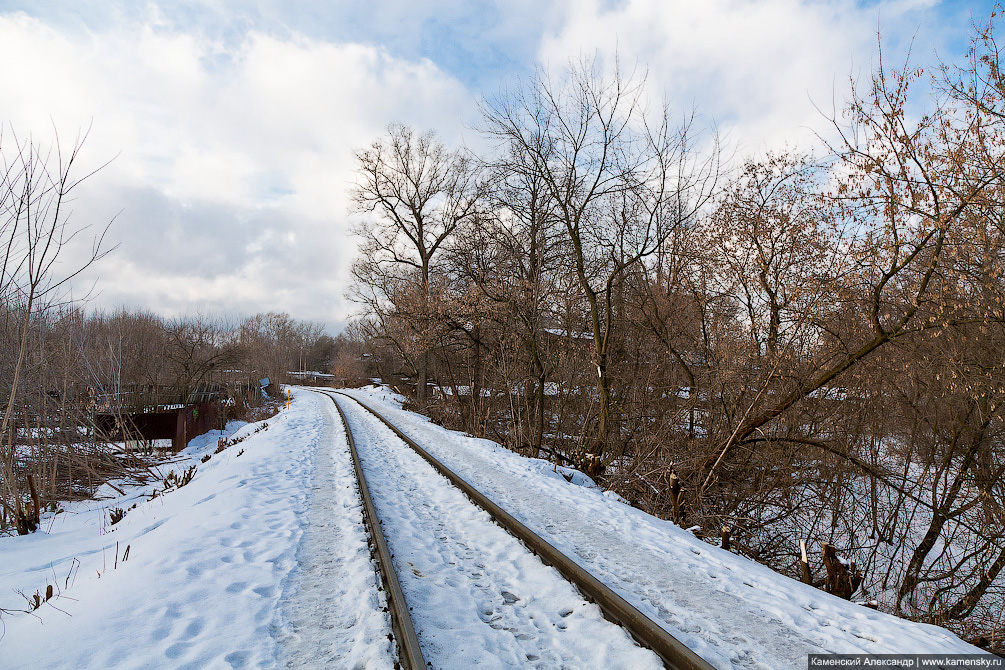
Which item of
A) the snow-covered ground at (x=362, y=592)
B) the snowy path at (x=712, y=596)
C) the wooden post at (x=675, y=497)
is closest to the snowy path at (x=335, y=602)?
the snow-covered ground at (x=362, y=592)

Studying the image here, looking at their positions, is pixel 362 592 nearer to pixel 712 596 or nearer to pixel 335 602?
pixel 335 602

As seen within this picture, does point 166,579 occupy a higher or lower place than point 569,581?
lower

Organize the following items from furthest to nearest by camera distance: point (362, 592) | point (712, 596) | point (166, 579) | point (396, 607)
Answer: point (166, 579) → point (712, 596) → point (362, 592) → point (396, 607)

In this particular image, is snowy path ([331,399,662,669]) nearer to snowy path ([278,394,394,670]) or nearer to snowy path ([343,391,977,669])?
snowy path ([278,394,394,670])

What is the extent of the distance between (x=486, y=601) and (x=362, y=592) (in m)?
1.05

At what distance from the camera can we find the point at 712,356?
38.5 ft

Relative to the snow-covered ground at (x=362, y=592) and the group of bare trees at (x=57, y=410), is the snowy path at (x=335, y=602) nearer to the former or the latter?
the snow-covered ground at (x=362, y=592)

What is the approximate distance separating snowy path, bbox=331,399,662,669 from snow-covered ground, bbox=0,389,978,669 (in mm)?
17

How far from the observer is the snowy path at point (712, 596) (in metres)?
3.51

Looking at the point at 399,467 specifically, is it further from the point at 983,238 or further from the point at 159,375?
the point at 159,375

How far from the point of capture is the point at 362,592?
421cm

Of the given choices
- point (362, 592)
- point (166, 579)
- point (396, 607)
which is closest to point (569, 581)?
point (396, 607)

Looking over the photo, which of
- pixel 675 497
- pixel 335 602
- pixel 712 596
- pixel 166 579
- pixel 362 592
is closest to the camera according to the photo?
pixel 335 602

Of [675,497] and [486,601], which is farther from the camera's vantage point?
[675,497]
